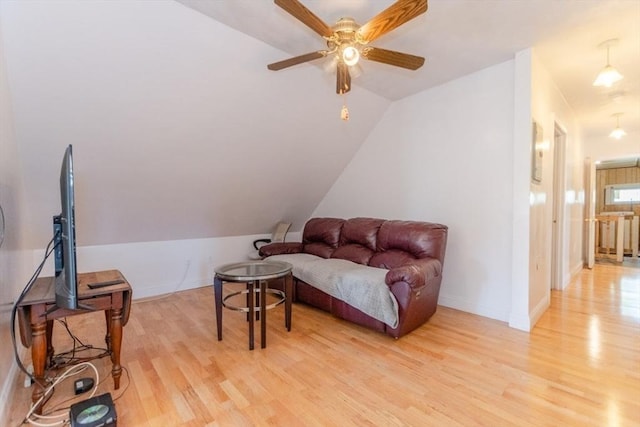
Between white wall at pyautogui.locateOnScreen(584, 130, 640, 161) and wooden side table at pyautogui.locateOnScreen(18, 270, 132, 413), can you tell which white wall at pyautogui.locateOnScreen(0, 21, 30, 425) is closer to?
wooden side table at pyautogui.locateOnScreen(18, 270, 132, 413)

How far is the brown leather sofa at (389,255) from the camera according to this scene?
251cm

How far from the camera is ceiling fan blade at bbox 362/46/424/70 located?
2027 mm

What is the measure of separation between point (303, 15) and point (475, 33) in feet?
5.37

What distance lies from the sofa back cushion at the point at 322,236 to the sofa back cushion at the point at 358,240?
96 mm

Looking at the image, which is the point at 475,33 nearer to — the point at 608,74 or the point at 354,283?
the point at 608,74

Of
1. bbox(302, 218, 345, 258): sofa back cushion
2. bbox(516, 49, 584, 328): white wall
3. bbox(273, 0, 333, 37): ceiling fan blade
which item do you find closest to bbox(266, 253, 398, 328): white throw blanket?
bbox(302, 218, 345, 258): sofa back cushion

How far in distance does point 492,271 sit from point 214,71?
3.33 metres

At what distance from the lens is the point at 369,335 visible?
8.86 ft

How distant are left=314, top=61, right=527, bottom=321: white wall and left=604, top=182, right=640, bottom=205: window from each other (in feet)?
25.6

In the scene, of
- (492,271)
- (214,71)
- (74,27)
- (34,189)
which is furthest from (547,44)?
(34,189)

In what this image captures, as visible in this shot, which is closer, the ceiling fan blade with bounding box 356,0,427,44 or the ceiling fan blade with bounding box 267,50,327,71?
the ceiling fan blade with bounding box 356,0,427,44

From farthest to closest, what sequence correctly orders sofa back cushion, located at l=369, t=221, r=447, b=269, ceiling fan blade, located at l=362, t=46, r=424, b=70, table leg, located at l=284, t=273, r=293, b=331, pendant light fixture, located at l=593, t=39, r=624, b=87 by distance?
sofa back cushion, located at l=369, t=221, r=447, b=269 < table leg, located at l=284, t=273, r=293, b=331 < pendant light fixture, located at l=593, t=39, r=624, b=87 < ceiling fan blade, located at l=362, t=46, r=424, b=70

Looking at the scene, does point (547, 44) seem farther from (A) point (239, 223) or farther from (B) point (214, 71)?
(A) point (239, 223)

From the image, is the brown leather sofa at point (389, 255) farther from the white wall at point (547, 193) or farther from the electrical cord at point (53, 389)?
the electrical cord at point (53, 389)
